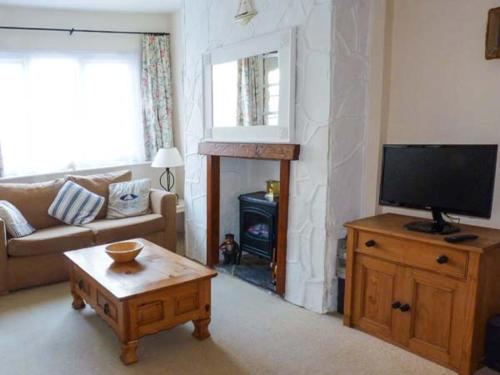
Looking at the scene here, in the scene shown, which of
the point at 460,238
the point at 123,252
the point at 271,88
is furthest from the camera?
the point at 271,88

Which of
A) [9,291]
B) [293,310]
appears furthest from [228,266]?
[9,291]

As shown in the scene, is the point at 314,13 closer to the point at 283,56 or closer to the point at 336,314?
the point at 283,56

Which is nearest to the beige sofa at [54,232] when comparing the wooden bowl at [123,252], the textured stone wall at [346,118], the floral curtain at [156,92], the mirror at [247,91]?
the floral curtain at [156,92]

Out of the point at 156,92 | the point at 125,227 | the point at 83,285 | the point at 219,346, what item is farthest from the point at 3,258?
the point at 156,92

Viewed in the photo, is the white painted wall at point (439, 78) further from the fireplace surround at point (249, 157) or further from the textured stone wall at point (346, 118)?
the fireplace surround at point (249, 157)

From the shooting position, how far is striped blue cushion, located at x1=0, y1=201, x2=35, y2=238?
3.45 meters

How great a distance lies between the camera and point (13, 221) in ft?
11.4

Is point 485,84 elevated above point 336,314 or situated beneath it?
elevated above

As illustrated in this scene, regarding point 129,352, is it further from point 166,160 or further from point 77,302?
point 166,160

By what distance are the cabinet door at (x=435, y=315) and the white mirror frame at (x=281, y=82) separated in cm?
133

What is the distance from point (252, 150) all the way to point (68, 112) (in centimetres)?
255

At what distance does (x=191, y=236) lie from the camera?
4285 mm

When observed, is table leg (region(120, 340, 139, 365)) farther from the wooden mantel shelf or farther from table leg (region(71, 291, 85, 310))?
the wooden mantel shelf

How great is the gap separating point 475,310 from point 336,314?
1030 mm
